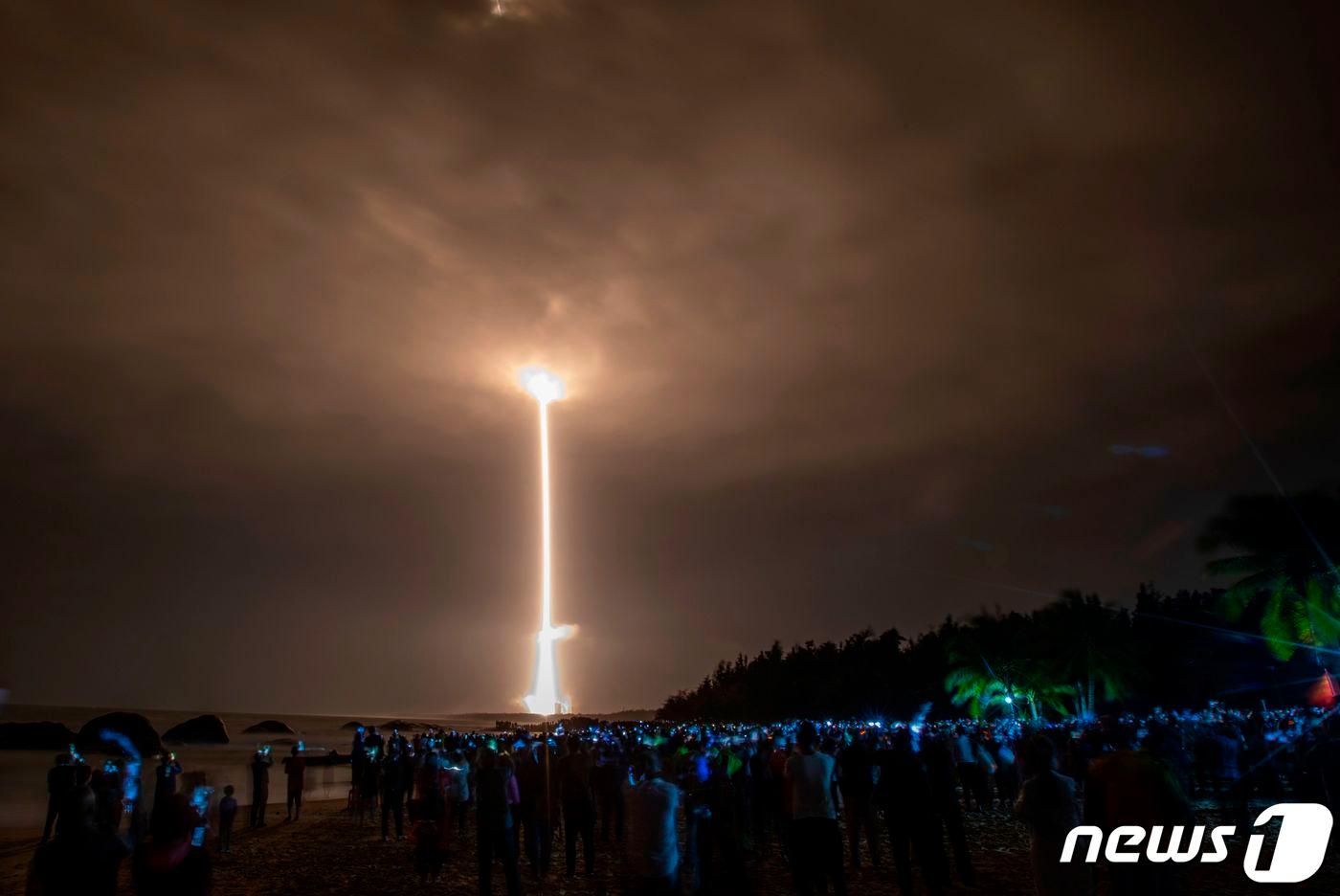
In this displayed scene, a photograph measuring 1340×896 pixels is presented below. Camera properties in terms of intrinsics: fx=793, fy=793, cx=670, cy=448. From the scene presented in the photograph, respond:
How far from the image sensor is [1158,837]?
23.1 ft

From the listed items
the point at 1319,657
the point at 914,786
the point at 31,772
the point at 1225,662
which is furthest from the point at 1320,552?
the point at 31,772

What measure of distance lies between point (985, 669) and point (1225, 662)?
2740 centimetres

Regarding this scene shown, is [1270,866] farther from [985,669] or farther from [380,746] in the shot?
[985,669]

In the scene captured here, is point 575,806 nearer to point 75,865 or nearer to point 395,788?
point 395,788

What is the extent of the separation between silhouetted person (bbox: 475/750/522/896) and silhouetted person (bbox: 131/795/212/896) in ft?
18.0

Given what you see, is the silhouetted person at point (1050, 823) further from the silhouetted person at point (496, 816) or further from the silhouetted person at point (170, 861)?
the silhouetted person at point (170, 861)

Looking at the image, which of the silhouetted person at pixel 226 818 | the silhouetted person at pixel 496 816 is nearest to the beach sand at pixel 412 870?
the silhouetted person at pixel 226 818

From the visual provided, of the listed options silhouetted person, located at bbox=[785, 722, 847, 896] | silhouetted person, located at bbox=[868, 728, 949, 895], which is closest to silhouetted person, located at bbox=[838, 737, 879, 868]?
silhouetted person, located at bbox=[868, 728, 949, 895]

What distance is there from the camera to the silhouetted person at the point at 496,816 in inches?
415

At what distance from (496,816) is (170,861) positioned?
5.88 m

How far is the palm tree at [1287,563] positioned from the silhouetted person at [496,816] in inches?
1813

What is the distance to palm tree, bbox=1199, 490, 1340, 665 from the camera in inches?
1608

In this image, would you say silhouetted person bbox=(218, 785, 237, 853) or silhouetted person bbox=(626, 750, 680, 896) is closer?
silhouetted person bbox=(626, 750, 680, 896)

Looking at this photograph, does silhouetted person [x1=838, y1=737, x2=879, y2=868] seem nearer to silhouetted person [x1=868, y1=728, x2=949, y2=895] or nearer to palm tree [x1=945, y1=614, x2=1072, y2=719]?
silhouetted person [x1=868, y1=728, x2=949, y2=895]
